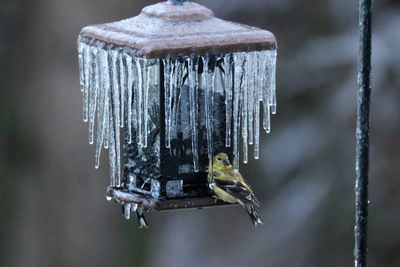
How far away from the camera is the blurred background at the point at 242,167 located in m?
8.86

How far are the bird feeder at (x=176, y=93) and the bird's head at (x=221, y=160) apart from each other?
28 mm

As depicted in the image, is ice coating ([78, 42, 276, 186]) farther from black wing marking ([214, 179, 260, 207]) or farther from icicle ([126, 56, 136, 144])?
black wing marking ([214, 179, 260, 207])

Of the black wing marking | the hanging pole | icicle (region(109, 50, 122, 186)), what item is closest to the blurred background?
the black wing marking

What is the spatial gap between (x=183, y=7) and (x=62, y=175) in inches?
238

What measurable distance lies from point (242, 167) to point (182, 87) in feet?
16.9

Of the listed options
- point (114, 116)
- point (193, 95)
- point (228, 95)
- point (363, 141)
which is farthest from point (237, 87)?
point (363, 141)

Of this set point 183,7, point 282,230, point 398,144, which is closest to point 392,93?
point 398,144

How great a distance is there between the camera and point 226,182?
4.36 meters

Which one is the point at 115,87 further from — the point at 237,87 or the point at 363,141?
the point at 363,141

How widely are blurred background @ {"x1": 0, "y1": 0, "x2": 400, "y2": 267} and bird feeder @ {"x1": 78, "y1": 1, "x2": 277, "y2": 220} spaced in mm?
4027

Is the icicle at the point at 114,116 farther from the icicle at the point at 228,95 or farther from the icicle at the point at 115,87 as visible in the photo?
the icicle at the point at 228,95

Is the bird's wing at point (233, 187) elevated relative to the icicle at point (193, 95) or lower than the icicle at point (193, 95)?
lower

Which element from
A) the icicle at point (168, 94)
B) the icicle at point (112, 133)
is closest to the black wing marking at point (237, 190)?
the icicle at point (168, 94)

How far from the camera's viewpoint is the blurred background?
29.1ft
